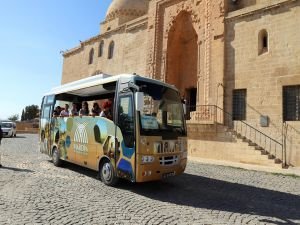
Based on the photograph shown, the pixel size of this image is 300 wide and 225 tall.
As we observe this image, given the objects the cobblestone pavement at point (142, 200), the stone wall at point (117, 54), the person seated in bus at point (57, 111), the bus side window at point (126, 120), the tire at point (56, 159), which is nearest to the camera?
the cobblestone pavement at point (142, 200)

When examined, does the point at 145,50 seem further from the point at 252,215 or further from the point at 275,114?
the point at 252,215

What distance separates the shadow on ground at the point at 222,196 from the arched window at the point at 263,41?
864 cm

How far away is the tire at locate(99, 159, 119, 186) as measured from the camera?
7.70 metres

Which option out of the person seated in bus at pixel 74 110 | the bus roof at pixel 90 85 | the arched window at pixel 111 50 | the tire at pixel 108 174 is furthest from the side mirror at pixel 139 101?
the arched window at pixel 111 50

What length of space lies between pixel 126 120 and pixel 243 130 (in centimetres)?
970

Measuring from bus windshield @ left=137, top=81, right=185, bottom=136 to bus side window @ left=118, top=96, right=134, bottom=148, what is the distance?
31 centimetres

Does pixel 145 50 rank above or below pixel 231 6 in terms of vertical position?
below

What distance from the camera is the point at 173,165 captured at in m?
7.70

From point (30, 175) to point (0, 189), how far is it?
6.16 ft

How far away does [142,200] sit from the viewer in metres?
6.58

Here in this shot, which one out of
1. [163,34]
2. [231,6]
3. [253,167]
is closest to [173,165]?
[253,167]

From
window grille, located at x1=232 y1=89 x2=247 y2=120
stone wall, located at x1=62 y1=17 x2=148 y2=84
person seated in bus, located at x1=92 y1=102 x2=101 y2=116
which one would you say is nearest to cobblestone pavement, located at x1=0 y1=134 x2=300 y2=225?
person seated in bus, located at x1=92 y1=102 x2=101 y2=116

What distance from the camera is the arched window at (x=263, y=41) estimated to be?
15062 mm

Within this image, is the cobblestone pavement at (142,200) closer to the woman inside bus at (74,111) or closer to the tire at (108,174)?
the tire at (108,174)
